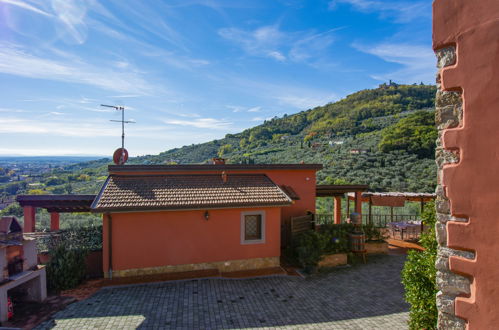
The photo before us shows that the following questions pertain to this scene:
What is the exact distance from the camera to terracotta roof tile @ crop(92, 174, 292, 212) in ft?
30.8

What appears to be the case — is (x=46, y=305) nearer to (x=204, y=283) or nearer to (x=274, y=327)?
(x=204, y=283)

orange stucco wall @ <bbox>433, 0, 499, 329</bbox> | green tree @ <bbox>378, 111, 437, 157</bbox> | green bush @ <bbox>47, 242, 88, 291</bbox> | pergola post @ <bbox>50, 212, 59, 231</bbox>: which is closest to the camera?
orange stucco wall @ <bbox>433, 0, 499, 329</bbox>

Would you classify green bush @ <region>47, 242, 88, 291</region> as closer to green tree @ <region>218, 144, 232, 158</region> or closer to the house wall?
the house wall

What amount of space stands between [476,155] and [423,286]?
4006mm

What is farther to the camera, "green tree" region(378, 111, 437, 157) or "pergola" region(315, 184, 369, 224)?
"green tree" region(378, 111, 437, 157)

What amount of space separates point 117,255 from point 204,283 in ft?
9.65

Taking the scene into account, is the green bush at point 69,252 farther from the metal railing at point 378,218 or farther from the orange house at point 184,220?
Answer: the metal railing at point 378,218

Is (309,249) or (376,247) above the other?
(309,249)

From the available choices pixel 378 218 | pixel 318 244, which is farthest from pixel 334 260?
pixel 378 218

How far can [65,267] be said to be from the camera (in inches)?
352

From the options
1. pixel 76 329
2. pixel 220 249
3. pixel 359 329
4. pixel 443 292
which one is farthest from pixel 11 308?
pixel 443 292

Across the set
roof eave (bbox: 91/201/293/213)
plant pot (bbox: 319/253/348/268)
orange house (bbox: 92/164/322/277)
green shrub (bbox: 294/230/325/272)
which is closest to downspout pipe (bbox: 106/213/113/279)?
orange house (bbox: 92/164/322/277)

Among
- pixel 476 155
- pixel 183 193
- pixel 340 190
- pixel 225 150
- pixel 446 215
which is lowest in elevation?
pixel 340 190

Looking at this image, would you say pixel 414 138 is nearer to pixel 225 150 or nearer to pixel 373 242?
pixel 373 242
